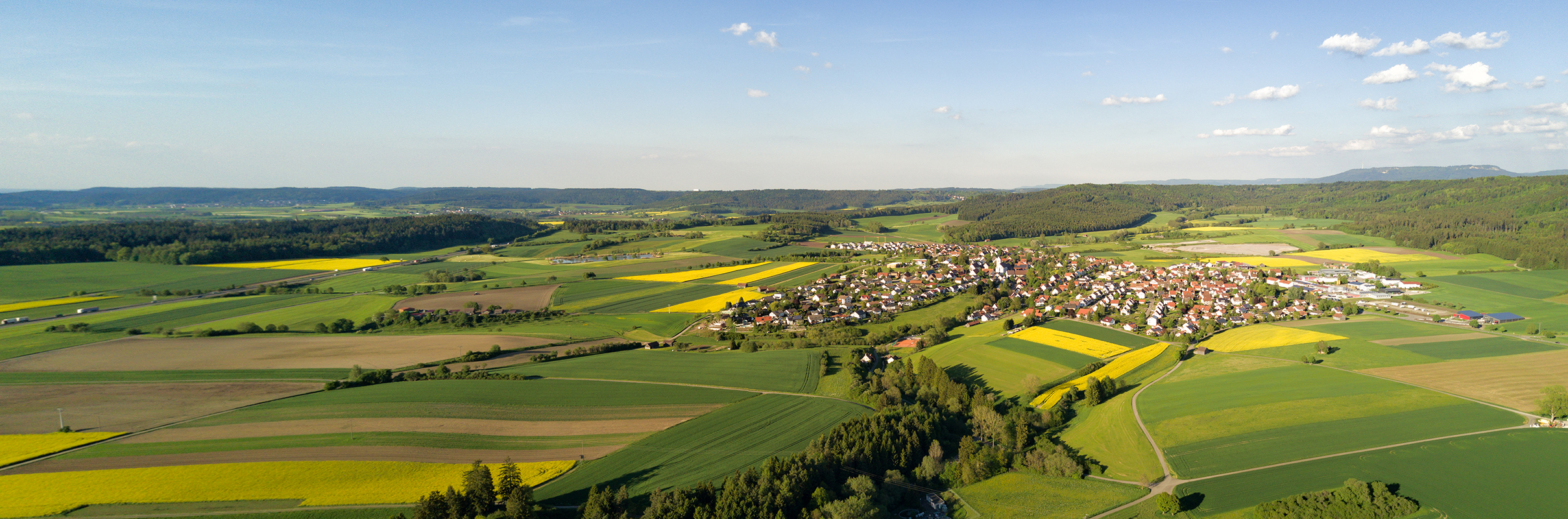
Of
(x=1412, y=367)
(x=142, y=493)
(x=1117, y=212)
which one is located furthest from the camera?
(x=1117, y=212)

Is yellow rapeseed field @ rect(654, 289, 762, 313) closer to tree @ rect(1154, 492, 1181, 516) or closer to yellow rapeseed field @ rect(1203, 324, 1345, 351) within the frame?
yellow rapeseed field @ rect(1203, 324, 1345, 351)

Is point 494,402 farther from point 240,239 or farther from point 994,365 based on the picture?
point 240,239

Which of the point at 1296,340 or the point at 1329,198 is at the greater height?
the point at 1329,198

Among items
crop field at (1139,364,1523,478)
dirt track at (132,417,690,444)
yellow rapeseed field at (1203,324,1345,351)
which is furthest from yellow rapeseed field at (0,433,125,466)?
yellow rapeseed field at (1203,324,1345,351)

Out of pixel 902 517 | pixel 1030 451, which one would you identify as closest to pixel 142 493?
pixel 902 517

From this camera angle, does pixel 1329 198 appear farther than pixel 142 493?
Yes

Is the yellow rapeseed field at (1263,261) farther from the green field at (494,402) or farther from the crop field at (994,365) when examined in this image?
the green field at (494,402)

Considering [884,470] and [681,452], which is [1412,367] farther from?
[681,452]
